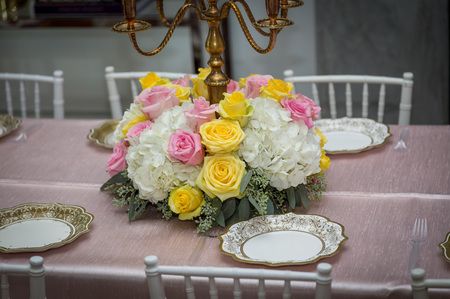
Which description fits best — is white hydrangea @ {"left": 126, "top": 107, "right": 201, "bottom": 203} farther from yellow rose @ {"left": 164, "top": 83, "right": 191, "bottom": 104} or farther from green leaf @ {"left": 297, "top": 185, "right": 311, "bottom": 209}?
green leaf @ {"left": 297, "top": 185, "right": 311, "bottom": 209}

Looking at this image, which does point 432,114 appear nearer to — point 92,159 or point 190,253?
point 92,159

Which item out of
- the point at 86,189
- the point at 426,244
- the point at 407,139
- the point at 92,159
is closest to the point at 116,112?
the point at 92,159

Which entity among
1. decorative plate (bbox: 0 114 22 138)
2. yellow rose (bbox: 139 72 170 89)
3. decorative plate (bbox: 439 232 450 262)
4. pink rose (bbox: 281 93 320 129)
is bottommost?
decorative plate (bbox: 439 232 450 262)

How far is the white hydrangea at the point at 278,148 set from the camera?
6.47 feet

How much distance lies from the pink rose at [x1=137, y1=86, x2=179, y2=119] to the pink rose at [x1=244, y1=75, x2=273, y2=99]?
0.19m

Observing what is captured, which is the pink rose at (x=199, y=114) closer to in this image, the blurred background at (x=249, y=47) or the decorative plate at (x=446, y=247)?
the decorative plate at (x=446, y=247)

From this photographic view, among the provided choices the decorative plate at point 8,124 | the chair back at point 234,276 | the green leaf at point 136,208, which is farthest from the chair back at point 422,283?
the decorative plate at point 8,124

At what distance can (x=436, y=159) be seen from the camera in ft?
7.74

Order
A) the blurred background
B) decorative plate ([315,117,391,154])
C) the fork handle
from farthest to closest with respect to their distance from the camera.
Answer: the blurred background, decorative plate ([315,117,391,154]), the fork handle

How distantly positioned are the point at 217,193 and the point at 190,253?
15cm

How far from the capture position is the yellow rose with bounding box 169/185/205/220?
1965 mm

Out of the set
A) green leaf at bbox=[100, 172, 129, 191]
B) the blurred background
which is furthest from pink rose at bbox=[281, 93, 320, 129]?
the blurred background

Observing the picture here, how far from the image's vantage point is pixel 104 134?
8.84 ft

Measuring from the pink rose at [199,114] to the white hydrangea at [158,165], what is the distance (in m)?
0.02
